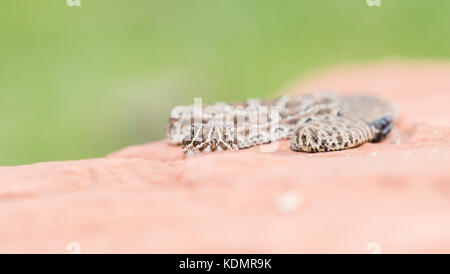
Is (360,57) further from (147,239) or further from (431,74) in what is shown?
(147,239)

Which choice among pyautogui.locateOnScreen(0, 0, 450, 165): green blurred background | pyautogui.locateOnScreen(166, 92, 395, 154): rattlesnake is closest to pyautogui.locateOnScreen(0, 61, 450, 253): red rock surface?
pyautogui.locateOnScreen(166, 92, 395, 154): rattlesnake

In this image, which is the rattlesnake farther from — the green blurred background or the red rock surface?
the green blurred background

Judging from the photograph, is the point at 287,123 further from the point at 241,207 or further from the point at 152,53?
the point at 152,53

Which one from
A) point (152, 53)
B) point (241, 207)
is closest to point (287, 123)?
point (241, 207)

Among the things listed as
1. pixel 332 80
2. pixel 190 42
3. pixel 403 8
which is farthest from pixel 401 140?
pixel 403 8
